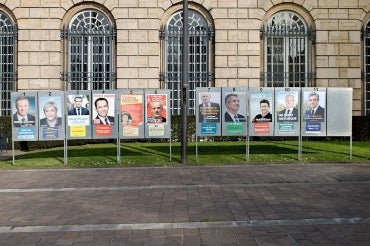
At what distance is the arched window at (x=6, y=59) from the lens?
22219mm

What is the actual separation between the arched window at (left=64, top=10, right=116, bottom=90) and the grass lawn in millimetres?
5664

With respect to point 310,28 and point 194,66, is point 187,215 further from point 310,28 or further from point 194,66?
point 310,28

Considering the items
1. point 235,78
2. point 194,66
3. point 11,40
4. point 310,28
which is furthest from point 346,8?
point 11,40

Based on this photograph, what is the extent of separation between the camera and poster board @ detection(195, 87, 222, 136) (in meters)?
13.9

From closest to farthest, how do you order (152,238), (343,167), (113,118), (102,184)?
(152,238), (102,184), (343,167), (113,118)

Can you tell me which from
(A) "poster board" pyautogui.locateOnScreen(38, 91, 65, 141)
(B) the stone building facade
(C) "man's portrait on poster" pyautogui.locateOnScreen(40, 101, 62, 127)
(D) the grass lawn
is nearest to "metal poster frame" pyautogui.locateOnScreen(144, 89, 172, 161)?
(D) the grass lawn

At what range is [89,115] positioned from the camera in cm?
1377

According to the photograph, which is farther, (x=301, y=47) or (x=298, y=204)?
(x=301, y=47)

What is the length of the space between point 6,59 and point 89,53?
163 inches

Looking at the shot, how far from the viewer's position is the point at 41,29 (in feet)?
71.9

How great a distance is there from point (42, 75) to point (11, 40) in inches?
96.3

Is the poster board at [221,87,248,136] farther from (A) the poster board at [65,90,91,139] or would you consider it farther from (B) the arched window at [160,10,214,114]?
(B) the arched window at [160,10,214,114]

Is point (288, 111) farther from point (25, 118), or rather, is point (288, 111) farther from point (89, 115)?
point (25, 118)

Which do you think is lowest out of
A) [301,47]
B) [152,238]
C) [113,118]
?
[152,238]
